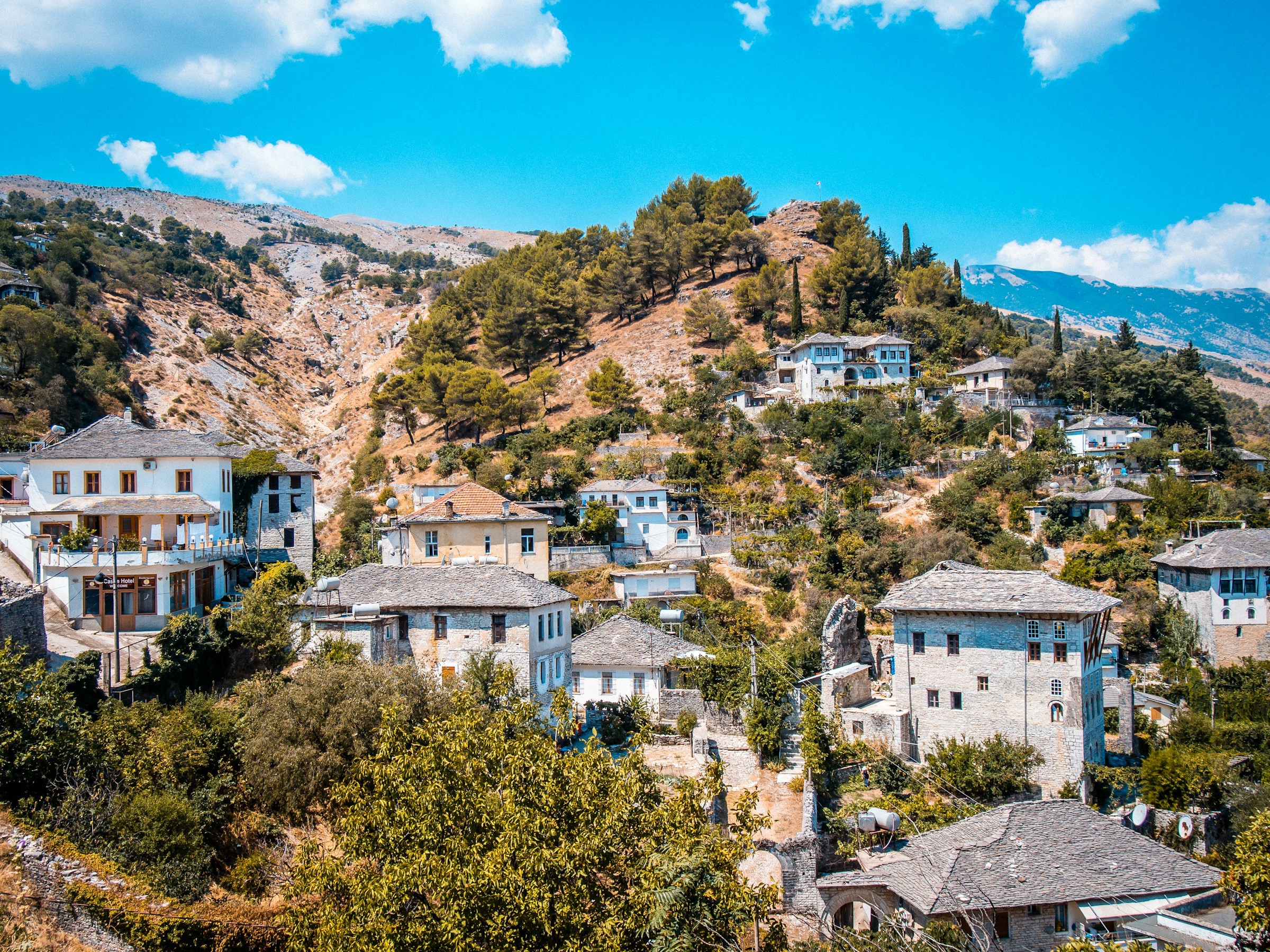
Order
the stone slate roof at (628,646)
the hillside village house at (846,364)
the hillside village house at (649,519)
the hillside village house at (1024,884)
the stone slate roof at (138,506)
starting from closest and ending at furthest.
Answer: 1. the hillside village house at (1024,884)
2. the stone slate roof at (138,506)
3. the stone slate roof at (628,646)
4. the hillside village house at (649,519)
5. the hillside village house at (846,364)

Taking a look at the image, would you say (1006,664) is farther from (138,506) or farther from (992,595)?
(138,506)

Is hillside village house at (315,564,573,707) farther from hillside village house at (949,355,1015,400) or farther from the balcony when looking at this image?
hillside village house at (949,355,1015,400)

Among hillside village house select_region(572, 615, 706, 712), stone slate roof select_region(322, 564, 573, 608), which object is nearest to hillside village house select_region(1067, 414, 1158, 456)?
hillside village house select_region(572, 615, 706, 712)

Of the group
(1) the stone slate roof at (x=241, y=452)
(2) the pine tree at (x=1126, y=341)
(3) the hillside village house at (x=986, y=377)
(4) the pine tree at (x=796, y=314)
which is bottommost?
(1) the stone slate roof at (x=241, y=452)

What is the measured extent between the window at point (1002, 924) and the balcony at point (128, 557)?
1113 inches

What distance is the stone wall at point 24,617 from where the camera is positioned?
23703 millimetres

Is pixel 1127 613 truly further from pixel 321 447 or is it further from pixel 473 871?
pixel 321 447

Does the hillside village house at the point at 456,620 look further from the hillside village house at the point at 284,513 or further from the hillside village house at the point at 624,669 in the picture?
the hillside village house at the point at 284,513

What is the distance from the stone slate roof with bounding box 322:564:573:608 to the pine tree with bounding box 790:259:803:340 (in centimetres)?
5661

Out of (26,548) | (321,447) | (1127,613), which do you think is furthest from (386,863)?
(321,447)

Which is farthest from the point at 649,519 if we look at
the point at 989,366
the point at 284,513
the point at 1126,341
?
the point at 1126,341

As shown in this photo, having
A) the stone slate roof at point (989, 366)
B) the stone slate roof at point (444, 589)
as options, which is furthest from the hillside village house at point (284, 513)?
the stone slate roof at point (989, 366)

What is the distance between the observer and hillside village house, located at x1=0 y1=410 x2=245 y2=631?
1159 inches

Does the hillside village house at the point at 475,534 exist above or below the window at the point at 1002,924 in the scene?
above
